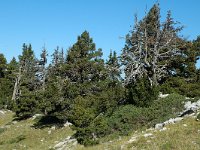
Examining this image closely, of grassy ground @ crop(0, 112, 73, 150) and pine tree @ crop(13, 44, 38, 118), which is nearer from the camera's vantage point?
grassy ground @ crop(0, 112, 73, 150)

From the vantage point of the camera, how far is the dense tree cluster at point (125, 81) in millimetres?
26609

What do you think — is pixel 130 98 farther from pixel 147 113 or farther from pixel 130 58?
pixel 130 58

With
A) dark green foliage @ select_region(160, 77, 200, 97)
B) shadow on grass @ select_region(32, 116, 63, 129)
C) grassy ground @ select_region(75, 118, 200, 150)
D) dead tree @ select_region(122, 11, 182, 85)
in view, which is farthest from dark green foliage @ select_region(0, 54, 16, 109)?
grassy ground @ select_region(75, 118, 200, 150)

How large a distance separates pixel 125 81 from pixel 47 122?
948 centimetres

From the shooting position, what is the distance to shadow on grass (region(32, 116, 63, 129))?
37250 mm

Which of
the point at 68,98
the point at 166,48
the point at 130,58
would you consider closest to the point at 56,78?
the point at 68,98

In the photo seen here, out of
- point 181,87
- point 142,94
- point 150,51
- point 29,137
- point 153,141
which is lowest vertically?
point 29,137

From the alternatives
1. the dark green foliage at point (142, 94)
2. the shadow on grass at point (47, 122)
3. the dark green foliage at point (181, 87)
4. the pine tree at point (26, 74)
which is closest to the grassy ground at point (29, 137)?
the shadow on grass at point (47, 122)

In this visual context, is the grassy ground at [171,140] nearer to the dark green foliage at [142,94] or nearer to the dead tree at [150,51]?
the dark green foliage at [142,94]

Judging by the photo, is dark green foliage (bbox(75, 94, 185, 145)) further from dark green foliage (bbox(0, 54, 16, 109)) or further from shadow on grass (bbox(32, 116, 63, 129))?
dark green foliage (bbox(0, 54, 16, 109))

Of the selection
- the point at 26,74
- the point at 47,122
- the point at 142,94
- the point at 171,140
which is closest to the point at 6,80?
the point at 26,74

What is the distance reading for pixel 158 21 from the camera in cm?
3997

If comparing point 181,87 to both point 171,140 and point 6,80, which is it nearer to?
point 171,140

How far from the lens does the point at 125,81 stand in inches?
1486
